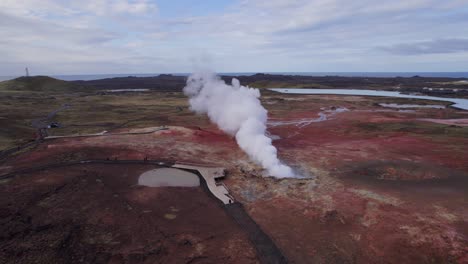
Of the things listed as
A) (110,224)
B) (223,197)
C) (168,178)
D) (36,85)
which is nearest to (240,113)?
(168,178)

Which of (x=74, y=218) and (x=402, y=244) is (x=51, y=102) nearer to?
(x=74, y=218)

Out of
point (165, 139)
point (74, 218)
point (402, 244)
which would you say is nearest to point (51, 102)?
point (165, 139)

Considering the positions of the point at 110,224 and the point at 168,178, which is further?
the point at 168,178

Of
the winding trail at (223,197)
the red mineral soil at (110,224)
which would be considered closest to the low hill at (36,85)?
the winding trail at (223,197)

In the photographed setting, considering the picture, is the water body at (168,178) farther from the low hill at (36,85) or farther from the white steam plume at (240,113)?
the low hill at (36,85)

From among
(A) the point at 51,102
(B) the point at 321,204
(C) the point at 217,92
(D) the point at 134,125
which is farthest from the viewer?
(A) the point at 51,102

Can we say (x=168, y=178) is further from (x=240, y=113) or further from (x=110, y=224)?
(x=240, y=113)
